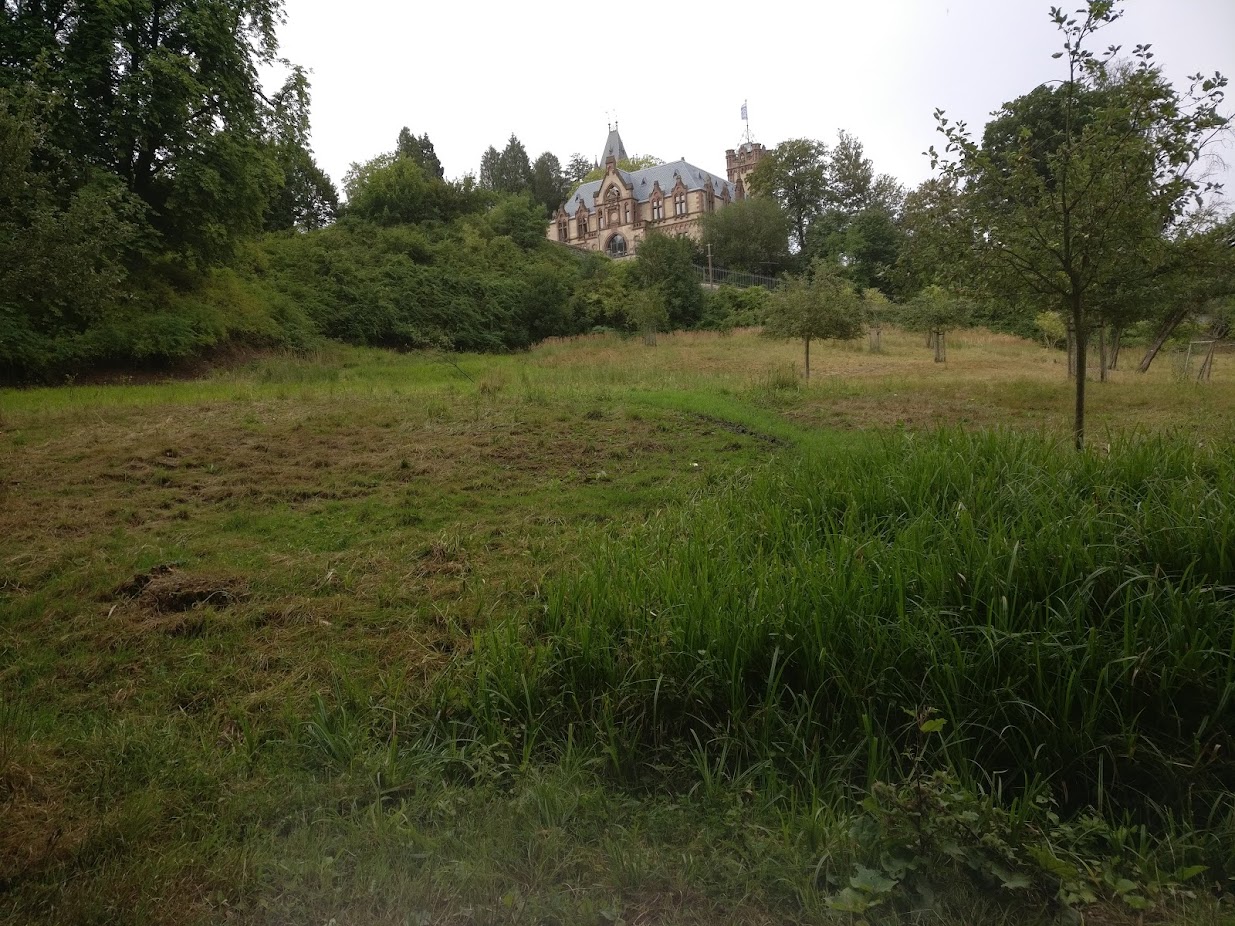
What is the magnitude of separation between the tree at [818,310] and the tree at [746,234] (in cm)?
3975

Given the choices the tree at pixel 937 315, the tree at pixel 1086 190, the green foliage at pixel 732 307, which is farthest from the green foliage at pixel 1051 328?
the tree at pixel 1086 190

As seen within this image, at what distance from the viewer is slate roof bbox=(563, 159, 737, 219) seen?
70.4 metres

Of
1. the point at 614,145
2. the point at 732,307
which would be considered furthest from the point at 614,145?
the point at 732,307

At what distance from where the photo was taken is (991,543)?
370 centimetres

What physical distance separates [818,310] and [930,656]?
19191mm

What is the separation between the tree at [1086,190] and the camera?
8.56 m

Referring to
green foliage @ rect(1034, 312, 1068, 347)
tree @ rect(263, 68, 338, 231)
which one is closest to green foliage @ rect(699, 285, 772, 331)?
green foliage @ rect(1034, 312, 1068, 347)

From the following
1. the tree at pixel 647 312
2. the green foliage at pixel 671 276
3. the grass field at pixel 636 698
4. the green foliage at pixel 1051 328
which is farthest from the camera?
the green foliage at pixel 671 276

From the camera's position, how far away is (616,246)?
7169cm

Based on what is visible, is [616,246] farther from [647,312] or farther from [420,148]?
[647,312]

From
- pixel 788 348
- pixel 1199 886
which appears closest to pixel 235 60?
pixel 788 348

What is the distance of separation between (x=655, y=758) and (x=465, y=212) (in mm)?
49833

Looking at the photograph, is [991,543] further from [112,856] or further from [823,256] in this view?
[823,256]

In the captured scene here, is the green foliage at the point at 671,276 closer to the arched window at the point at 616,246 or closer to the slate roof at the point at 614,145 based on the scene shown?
the arched window at the point at 616,246
